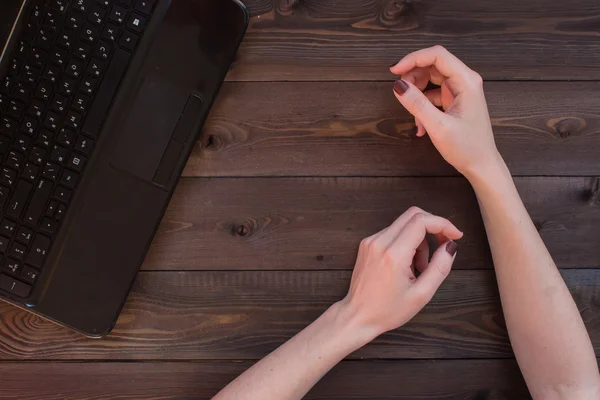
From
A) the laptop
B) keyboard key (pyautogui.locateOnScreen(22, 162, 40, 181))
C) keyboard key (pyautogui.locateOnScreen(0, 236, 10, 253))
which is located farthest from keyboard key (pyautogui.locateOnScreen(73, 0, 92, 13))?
keyboard key (pyautogui.locateOnScreen(0, 236, 10, 253))

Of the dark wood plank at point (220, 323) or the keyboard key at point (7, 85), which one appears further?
the dark wood plank at point (220, 323)

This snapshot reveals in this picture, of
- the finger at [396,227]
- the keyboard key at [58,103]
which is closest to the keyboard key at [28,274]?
the keyboard key at [58,103]

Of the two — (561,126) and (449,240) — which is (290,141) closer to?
(449,240)

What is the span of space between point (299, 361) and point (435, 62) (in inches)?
17.4

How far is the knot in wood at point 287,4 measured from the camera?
78 cm

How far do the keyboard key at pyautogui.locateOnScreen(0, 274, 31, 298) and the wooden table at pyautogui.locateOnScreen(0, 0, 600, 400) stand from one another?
3.6 inches

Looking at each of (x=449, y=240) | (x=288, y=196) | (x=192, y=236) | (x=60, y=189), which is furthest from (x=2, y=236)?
(x=449, y=240)

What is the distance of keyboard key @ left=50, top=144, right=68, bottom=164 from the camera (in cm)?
69

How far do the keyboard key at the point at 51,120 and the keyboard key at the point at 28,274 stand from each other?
18 centimetres

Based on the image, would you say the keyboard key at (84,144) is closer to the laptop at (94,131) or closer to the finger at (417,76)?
the laptop at (94,131)

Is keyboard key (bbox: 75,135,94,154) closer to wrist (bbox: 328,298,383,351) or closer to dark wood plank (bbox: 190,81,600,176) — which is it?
dark wood plank (bbox: 190,81,600,176)

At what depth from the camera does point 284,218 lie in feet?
2.59

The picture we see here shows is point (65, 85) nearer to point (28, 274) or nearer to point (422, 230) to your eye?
point (28, 274)

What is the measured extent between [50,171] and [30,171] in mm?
25
